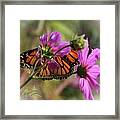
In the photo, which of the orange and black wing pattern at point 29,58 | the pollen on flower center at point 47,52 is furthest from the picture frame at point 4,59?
the pollen on flower center at point 47,52

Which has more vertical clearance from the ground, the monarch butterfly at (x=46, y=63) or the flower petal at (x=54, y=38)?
the flower petal at (x=54, y=38)

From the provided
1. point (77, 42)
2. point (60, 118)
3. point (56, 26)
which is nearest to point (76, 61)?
point (77, 42)

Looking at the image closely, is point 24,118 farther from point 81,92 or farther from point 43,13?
point 43,13

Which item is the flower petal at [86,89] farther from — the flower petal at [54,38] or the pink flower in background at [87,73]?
the flower petal at [54,38]

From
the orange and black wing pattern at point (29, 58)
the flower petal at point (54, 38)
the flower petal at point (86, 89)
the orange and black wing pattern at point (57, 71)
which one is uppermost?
the flower petal at point (54, 38)

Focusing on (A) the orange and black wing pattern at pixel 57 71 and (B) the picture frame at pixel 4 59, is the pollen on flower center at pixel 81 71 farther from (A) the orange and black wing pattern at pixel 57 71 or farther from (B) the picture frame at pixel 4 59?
(B) the picture frame at pixel 4 59

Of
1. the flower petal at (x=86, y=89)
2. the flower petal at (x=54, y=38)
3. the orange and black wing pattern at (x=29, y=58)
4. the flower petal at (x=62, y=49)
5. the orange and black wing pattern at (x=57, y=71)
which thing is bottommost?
the flower petal at (x=86, y=89)

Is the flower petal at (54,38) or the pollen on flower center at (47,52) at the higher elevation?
the flower petal at (54,38)
